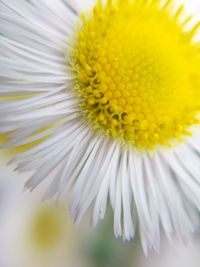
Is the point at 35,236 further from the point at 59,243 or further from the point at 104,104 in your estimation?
the point at 104,104

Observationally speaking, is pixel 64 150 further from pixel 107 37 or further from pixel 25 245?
pixel 25 245

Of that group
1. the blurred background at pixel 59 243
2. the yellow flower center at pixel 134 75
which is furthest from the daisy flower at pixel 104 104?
the blurred background at pixel 59 243

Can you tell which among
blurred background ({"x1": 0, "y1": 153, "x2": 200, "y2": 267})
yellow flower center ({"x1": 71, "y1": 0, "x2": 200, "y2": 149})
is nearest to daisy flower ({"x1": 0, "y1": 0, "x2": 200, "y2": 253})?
yellow flower center ({"x1": 71, "y1": 0, "x2": 200, "y2": 149})

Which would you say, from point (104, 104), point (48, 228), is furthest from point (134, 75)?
point (48, 228)

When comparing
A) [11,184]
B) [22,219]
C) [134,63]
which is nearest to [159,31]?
[134,63]

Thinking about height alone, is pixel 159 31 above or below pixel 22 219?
above

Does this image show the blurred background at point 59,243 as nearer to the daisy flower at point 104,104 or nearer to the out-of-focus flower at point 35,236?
the out-of-focus flower at point 35,236

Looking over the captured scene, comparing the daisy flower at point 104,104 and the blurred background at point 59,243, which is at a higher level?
the daisy flower at point 104,104
